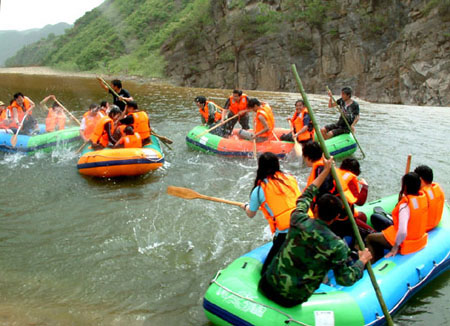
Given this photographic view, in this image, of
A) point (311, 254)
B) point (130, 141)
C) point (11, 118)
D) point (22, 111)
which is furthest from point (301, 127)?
point (11, 118)

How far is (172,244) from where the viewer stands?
16.2ft

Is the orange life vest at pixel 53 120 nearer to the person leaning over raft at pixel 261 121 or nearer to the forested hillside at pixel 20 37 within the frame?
the person leaning over raft at pixel 261 121

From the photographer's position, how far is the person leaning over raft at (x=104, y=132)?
23.8ft

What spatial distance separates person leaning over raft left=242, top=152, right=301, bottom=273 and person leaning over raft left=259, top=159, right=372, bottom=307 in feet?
1.56

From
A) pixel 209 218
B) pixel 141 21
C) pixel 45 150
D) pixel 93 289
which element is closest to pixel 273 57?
pixel 141 21

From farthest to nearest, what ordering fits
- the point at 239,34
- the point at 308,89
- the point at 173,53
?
1. the point at 173,53
2. the point at 239,34
3. the point at 308,89

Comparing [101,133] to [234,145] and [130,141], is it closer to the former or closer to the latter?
[130,141]

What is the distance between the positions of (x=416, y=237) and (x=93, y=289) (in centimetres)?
324

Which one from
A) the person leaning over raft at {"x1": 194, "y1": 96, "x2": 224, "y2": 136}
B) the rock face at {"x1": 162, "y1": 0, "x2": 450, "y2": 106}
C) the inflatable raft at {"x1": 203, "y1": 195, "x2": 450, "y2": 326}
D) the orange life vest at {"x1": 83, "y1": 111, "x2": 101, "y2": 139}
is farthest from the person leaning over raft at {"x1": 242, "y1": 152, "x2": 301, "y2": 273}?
the rock face at {"x1": 162, "y1": 0, "x2": 450, "y2": 106}

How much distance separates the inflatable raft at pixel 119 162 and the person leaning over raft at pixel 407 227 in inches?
163

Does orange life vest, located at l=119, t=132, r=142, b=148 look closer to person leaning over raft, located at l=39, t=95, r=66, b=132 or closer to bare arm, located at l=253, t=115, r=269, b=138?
bare arm, located at l=253, t=115, r=269, b=138

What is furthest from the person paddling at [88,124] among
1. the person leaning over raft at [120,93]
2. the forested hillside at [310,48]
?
the forested hillside at [310,48]

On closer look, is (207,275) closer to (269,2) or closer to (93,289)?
(93,289)

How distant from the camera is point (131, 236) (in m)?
5.10
